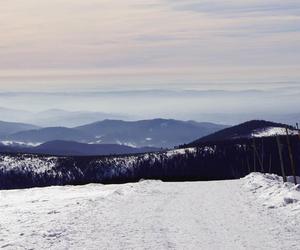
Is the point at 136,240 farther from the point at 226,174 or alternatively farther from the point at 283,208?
the point at 226,174

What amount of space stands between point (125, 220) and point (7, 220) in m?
6.52

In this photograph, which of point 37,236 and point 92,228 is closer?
point 37,236

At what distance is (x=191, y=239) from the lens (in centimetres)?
1886

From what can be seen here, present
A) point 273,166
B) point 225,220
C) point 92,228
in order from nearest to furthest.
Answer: point 92,228 < point 225,220 < point 273,166

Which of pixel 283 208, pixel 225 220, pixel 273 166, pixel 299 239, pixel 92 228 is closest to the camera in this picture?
pixel 299 239

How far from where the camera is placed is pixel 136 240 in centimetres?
1894

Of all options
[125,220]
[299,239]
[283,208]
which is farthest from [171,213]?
[299,239]

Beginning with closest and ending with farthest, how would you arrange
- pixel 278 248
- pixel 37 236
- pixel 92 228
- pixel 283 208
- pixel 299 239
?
pixel 278 248 < pixel 299 239 < pixel 37 236 < pixel 92 228 < pixel 283 208

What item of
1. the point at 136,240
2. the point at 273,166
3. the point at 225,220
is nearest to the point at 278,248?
the point at 136,240

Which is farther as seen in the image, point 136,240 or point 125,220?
point 125,220

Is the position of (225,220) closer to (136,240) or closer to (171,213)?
(171,213)

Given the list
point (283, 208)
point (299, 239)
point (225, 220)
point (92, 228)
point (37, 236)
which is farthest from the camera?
point (283, 208)

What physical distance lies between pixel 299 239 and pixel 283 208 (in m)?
7.48

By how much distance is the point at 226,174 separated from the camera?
655ft
